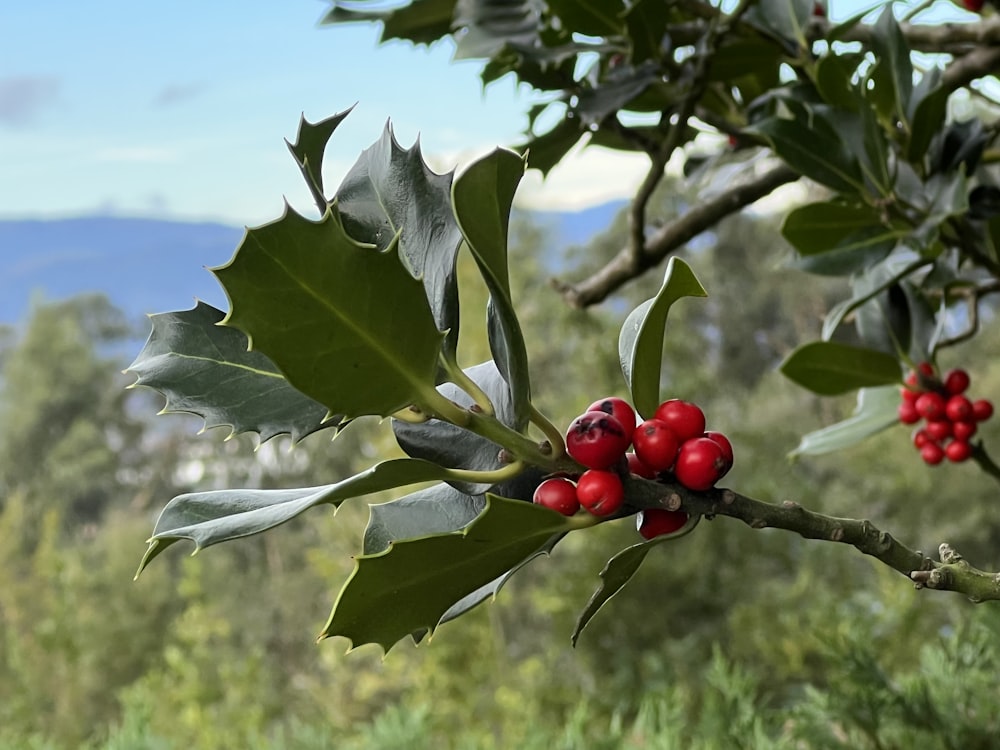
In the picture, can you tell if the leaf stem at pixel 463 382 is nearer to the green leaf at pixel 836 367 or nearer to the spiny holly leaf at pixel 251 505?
the spiny holly leaf at pixel 251 505

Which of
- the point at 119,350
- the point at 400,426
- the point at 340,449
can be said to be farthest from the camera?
the point at 119,350

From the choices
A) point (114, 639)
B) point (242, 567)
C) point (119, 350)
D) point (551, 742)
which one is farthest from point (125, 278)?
point (551, 742)

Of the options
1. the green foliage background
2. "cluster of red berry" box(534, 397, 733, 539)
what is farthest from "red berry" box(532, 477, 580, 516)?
the green foliage background

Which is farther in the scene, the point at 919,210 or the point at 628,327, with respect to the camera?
the point at 919,210

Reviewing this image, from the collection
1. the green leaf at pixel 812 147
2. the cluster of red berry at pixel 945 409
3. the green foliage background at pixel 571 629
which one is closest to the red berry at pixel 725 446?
the green leaf at pixel 812 147

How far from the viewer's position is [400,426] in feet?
1.11

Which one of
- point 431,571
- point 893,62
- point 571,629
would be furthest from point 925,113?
point 571,629

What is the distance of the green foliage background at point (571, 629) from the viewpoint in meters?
1.10

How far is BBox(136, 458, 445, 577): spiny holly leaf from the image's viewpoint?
286 mm

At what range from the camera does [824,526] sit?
314 millimetres

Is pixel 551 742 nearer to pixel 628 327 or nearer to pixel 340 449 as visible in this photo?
pixel 628 327

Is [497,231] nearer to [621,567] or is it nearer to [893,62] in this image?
[621,567]

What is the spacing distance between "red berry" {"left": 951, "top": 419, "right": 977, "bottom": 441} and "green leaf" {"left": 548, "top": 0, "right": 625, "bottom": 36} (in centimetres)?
47

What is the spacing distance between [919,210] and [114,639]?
17.2 feet
